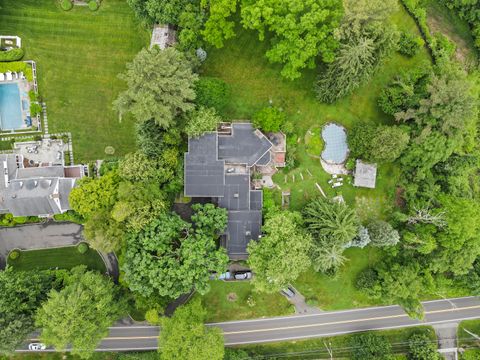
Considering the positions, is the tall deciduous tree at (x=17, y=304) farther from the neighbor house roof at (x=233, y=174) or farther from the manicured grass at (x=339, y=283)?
the manicured grass at (x=339, y=283)

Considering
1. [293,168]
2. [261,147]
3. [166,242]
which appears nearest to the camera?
[166,242]

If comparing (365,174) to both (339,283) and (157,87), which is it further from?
(157,87)

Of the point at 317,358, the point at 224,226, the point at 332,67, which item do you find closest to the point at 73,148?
the point at 224,226

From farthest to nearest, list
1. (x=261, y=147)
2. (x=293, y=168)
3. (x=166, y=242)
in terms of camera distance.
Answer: (x=293, y=168) < (x=261, y=147) < (x=166, y=242)

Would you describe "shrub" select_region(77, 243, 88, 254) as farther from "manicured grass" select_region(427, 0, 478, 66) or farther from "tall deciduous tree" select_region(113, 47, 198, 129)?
"manicured grass" select_region(427, 0, 478, 66)

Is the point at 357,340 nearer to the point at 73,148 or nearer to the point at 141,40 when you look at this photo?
the point at 73,148

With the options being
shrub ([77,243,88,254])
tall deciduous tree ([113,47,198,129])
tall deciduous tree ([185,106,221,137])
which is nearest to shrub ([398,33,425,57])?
tall deciduous tree ([185,106,221,137])

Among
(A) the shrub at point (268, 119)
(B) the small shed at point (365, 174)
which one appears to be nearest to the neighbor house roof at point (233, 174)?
(A) the shrub at point (268, 119)
